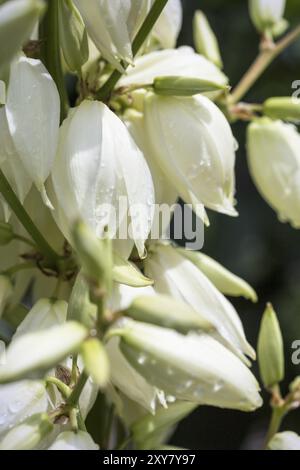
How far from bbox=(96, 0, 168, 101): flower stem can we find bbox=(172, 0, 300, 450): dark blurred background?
59 cm

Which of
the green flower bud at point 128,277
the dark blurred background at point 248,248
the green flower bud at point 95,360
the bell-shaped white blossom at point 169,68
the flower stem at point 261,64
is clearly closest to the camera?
the green flower bud at point 95,360

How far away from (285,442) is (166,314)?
209 mm

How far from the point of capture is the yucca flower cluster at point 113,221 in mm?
Answer: 405

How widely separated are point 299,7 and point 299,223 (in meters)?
0.53

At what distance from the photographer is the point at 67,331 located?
0.37 metres

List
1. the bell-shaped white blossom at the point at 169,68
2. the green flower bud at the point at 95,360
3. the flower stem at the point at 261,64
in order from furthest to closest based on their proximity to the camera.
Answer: the flower stem at the point at 261,64 < the bell-shaped white blossom at the point at 169,68 < the green flower bud at the point at 95,360

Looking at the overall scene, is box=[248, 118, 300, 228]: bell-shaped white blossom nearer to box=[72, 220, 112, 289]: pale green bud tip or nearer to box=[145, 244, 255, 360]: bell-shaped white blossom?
box=[145, 244, 255, 360]: bell-shaped white blossom

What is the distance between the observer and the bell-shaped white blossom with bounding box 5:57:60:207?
1.63 ft

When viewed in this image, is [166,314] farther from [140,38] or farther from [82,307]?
[140,38]

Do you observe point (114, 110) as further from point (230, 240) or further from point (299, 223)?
point (230, 240)

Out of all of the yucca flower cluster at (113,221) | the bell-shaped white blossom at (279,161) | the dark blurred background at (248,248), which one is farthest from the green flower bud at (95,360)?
the dark blurred background at (248,248)

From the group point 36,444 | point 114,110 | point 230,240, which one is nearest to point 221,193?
point 114,110

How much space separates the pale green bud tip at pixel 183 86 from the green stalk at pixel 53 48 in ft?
0.19

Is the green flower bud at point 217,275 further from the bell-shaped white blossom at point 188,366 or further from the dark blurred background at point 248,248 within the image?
the dark blurred background at point 248,248
